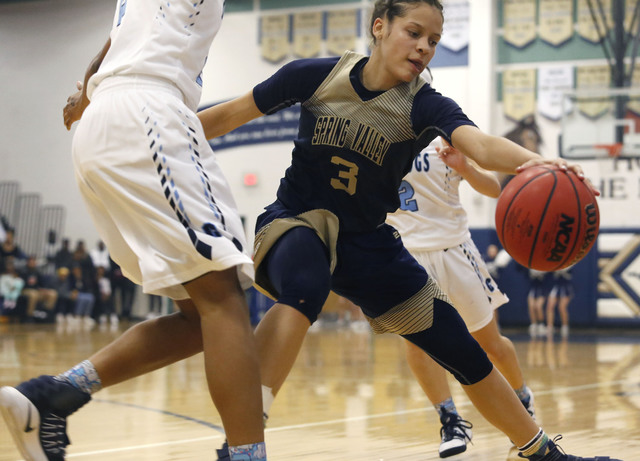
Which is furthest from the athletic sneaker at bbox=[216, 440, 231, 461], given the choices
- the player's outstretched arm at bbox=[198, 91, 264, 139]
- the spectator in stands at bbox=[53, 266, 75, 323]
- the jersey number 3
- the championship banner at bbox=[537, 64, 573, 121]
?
the spectator in stands at bbox=[53, 266, 75, 323]

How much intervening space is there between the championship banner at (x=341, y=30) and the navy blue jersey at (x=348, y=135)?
13738 millimetres

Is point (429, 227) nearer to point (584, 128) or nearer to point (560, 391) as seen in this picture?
point (560, 391)

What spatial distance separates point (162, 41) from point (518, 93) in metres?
13.9

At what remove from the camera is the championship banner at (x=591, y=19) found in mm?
14938

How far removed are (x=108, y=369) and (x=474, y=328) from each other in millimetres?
2240

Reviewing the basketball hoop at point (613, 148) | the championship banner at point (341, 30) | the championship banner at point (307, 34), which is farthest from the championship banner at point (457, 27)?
the basketball hoop at point (613, 148)

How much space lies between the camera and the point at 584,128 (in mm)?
13773

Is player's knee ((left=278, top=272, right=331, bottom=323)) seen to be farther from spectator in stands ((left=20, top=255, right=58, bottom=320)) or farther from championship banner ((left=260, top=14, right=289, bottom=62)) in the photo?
championship banner ((left=260, top=14, right=289, bottom=62))

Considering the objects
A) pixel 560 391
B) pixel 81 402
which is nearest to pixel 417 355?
pixel 81 402

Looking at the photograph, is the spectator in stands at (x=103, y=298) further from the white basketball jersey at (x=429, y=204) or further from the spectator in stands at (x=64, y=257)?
the white basketball jersey at (x=429, y=204)

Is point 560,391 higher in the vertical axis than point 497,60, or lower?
lower

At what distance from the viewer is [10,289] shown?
53.0ft

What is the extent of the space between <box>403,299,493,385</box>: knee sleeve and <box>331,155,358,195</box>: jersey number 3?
0.52m

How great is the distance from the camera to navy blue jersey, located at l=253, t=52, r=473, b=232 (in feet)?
9.87
